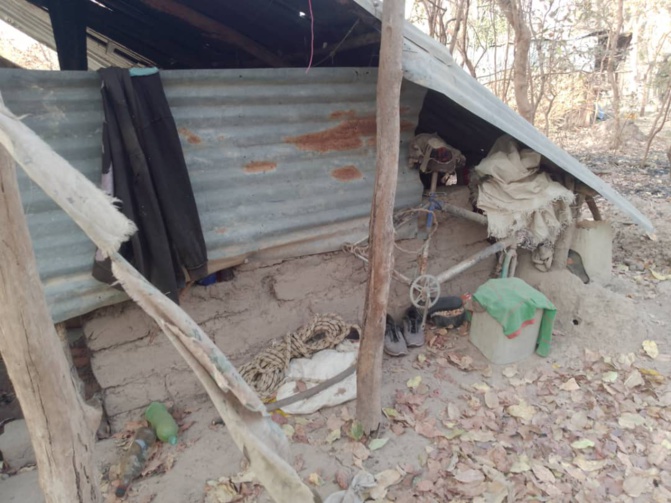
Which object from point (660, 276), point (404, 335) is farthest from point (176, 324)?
point (660, 276)

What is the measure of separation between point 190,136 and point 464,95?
194 centimetres

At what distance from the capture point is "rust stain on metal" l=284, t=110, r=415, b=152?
11.4ft

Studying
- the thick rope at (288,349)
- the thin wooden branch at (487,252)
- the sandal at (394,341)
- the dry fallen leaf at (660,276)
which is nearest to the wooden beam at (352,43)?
the thin wooden branch at (487,252)

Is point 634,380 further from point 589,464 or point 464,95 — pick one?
point 464,95

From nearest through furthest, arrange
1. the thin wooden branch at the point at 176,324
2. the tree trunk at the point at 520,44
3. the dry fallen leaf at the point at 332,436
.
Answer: the thin wooden branch at the point at 176,324 → the dry fallen leaf at the point at 332,436 → the tree trunk at the point at 520,44

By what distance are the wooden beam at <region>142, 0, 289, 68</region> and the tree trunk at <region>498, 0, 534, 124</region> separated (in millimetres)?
Result: 3527

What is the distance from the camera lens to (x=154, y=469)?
294cm

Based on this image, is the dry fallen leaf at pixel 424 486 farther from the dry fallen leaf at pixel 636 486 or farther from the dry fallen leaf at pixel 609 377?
the dry fallen leaf at pixel 609 377

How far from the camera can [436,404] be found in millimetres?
3408

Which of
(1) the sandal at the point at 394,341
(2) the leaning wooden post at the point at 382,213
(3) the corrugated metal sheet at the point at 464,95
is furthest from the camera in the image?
(1) the sandal at the point at 394,341

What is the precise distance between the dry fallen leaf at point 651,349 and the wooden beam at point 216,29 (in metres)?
4.21

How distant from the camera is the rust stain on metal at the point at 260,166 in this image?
327cm

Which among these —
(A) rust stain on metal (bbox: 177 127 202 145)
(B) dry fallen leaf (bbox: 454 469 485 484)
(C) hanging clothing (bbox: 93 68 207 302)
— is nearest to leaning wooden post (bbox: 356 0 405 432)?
(B) dry fallen leaf (bbox: 454 469 485 484)

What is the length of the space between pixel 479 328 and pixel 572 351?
810 mm
